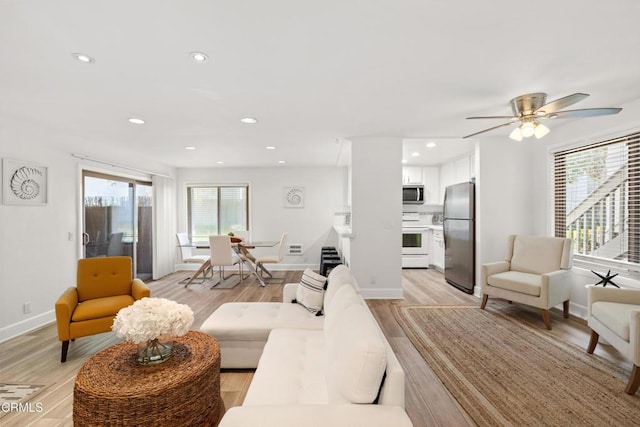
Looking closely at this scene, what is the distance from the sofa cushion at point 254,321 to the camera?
7.61ft

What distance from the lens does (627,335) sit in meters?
2.11

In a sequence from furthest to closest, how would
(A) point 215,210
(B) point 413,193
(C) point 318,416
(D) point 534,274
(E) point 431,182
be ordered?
(A) point 215,210 → (E) point 431,182 → (B) point 413,193 → (D) point 534,274 → (C) point 318,416

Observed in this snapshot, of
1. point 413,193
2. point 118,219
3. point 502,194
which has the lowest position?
point 118,219

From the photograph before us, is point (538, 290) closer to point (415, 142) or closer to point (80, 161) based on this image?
point (415, 142)

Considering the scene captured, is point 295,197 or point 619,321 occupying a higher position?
point 295,197

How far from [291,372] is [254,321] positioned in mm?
849

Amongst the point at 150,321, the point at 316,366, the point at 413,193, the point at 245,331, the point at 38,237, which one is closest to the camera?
the point at 150,321

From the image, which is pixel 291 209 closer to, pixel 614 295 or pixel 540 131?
pixel 540 131

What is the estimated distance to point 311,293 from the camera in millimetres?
2729

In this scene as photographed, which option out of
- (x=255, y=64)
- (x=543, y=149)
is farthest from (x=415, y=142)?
(x=255, y=64)

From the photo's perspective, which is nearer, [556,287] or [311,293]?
[311,293]

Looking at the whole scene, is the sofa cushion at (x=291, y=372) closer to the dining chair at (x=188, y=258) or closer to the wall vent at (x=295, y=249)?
the dining chair at (x=188, y=258)

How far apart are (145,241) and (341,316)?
17.6 ft

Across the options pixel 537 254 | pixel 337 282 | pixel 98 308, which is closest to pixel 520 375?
pixel 337 282
